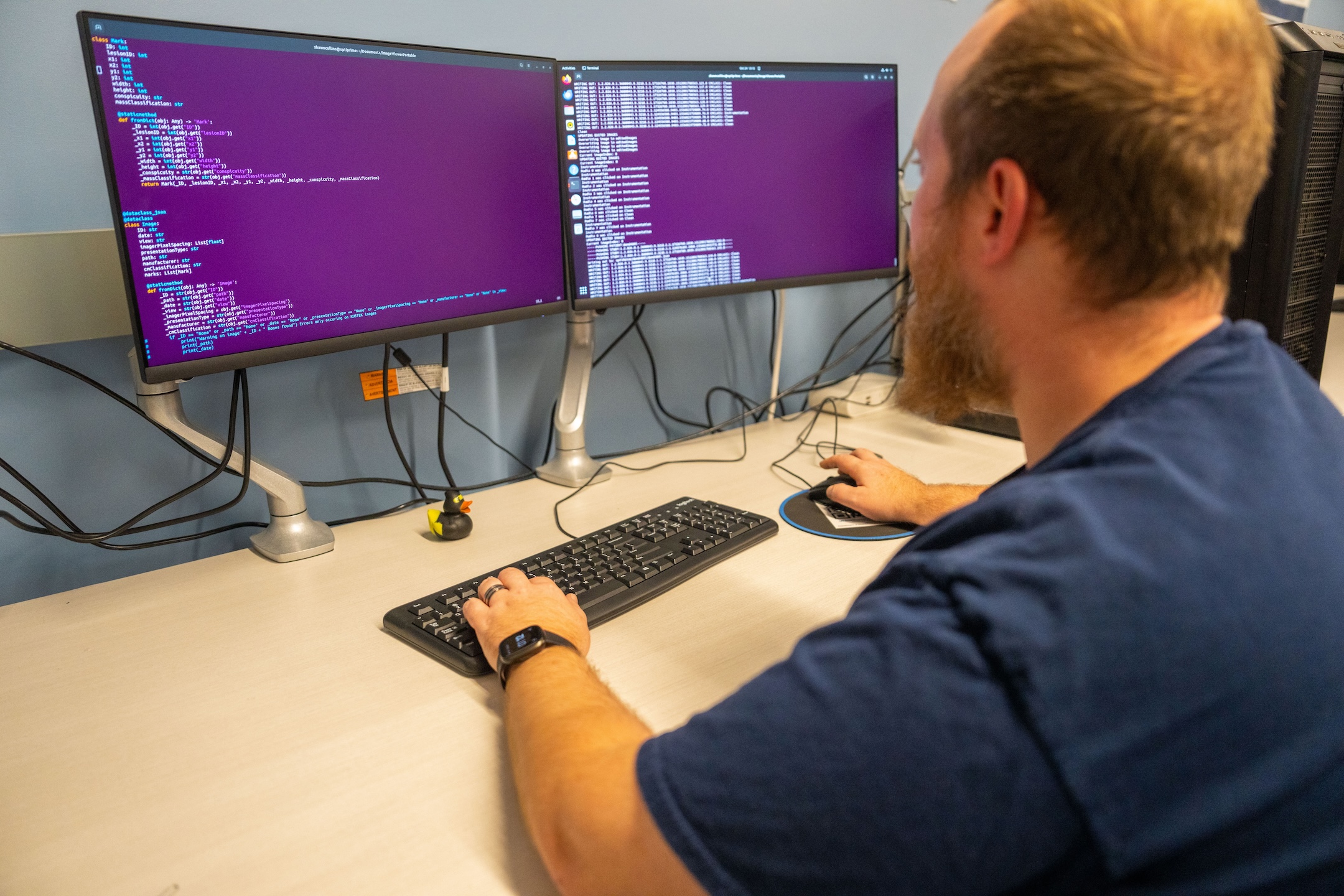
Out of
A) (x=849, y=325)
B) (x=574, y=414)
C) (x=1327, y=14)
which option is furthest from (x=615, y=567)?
(x=1327, y=14)

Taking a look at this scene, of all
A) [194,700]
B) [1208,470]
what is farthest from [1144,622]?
[194,700]

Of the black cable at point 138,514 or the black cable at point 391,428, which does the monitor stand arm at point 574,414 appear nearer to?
the black cable at point 391,428

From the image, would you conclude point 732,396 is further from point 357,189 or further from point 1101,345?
point 1101,345

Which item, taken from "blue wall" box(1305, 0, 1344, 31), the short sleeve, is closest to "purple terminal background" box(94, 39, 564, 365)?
the short sleeve

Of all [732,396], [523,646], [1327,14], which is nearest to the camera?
[523,646]

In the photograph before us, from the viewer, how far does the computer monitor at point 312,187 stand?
0.87 meters

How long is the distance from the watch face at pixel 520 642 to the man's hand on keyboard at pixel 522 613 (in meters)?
0.02

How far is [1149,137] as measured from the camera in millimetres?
562

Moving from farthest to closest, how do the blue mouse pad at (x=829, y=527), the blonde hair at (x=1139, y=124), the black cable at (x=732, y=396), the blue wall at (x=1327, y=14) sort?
the blue wall at (x=1327, y=14) < the black cable at (x=732, y=396) < the blue mouse pad at (x=829, y=527) < the blonde hair at (x=1139, y=124)

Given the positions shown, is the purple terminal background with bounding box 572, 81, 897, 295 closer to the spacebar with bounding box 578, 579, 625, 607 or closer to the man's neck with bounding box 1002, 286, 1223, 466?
the spacebar with bounding box 578, 579, 625, 607

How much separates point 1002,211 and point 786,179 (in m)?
0.84

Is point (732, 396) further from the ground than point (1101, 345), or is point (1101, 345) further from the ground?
point (1101, 345)

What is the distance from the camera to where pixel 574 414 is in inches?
54.0

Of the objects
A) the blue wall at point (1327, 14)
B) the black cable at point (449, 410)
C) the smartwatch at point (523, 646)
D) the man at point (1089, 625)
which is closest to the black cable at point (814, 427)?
the black cable at point (449, 410)
